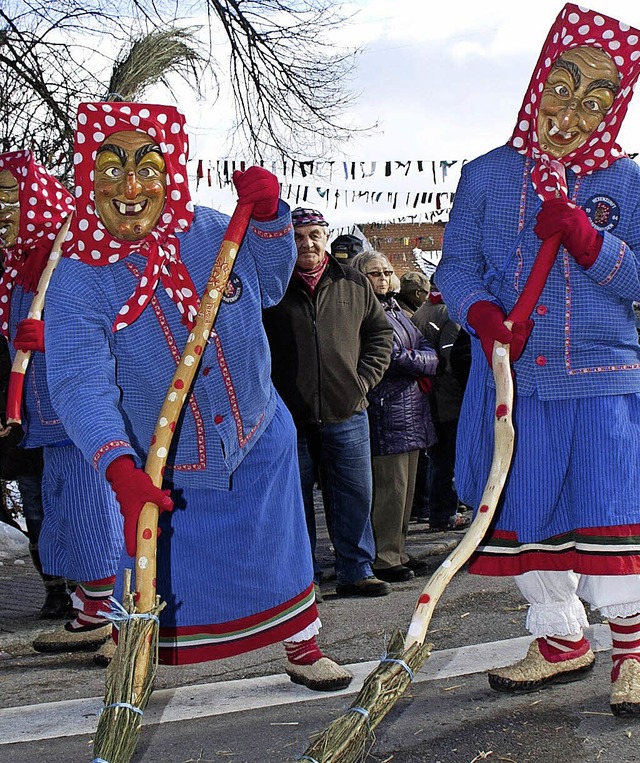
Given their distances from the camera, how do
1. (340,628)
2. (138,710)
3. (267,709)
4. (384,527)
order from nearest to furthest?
(138,710)
(267,709)
(340,628)
(384,527)

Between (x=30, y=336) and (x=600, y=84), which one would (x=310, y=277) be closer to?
(x=30, y=336)

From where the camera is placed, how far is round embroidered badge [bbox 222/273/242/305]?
3.70 metres

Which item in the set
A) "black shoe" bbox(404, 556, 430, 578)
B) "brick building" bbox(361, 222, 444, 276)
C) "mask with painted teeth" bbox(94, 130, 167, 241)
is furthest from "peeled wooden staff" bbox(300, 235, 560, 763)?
"brick building" bbox(361, 222, 444, 276)

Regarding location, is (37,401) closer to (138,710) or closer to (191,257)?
(191,257)

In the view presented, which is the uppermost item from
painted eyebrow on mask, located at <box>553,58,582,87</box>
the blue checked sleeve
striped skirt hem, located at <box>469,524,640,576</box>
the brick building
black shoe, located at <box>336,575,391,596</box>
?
the brick building

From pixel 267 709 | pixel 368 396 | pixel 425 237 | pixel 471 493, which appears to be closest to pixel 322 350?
pixel 368 396

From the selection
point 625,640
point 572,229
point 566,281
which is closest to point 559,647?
point 625,640

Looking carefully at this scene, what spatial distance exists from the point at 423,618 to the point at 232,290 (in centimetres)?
129

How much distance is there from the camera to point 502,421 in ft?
11.7

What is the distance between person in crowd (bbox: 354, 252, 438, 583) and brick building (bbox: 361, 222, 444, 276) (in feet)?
68.6

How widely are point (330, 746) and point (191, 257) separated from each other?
1.70 m

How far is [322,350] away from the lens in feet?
A: 19.5

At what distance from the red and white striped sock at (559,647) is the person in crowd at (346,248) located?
391cm

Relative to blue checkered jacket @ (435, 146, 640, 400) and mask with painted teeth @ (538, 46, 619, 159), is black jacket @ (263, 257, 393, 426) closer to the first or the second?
blue checkered jacket @ (435, 146, 640, 400)
